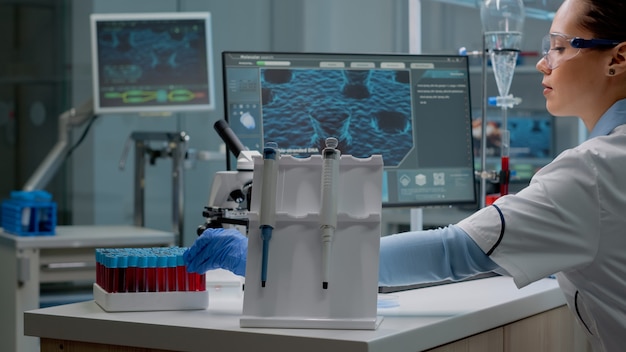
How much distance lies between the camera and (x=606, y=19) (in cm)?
139

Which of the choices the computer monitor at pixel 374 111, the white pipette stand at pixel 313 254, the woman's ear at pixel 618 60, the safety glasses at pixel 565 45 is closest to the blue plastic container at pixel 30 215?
the computer monitor at pixel 374 111

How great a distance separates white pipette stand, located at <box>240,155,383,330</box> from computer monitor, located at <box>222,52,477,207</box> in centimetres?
52

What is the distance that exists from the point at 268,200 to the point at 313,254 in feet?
0.33

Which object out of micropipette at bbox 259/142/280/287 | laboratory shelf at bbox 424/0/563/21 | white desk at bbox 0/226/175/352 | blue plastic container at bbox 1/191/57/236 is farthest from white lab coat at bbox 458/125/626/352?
blue plastic container at bbox 1/191/57/236

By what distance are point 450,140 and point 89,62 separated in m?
3.28

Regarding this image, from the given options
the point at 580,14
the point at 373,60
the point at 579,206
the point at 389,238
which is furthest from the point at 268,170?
the point at 373,60

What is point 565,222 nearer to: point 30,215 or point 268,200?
point 268,200

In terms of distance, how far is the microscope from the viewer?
174cm

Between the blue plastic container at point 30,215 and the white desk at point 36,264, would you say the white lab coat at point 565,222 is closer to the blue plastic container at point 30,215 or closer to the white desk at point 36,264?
the white desk at point 36,264

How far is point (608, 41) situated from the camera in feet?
4.57

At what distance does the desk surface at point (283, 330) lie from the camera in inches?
47.0

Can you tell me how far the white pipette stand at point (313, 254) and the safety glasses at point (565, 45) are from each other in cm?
36

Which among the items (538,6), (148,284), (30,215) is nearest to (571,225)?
(148,284)

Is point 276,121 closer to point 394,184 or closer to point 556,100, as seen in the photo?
point 394,184
